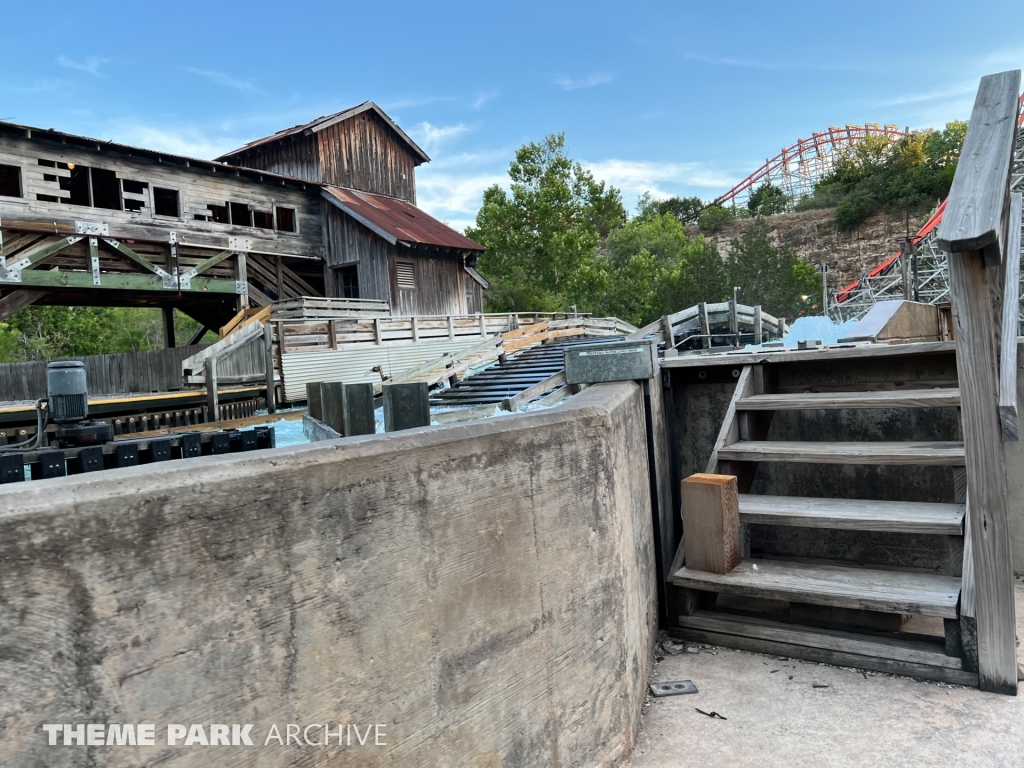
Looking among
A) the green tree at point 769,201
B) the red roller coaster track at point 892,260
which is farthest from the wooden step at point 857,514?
the green tree at point 769,201

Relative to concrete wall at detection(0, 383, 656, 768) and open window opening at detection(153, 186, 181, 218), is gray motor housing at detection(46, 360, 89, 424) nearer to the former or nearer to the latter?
concrete wall at detection(0, 383, 656, 768)

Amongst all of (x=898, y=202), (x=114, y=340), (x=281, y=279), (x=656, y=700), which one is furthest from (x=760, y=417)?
(x=898, y=202)

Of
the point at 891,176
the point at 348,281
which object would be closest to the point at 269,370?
the point at 348,281

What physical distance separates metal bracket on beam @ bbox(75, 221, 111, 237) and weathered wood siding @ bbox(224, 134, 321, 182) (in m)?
8.23

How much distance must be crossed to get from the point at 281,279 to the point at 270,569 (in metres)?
21.7

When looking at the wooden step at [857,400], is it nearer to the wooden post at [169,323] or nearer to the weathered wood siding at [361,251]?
the weathered wood siding at [361,251]

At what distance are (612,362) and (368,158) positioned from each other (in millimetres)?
24208

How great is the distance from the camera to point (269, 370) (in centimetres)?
1534

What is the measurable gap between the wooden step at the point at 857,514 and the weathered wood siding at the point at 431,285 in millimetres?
19445

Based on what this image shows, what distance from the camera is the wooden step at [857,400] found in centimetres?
405

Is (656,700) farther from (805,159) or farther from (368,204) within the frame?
(805,159)

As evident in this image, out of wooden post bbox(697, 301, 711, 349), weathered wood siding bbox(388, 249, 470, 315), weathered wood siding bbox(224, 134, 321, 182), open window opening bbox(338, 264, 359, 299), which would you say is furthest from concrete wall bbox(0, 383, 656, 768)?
weathered wood siding bbox(224, 134, 321, 182)

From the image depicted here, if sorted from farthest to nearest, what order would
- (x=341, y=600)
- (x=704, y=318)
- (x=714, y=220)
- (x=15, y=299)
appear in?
(x=714, y=220) < (x=15, y=299) < (x=704, y=318) < (x=341, y=600)

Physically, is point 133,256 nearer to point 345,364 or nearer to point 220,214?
point 220,214
